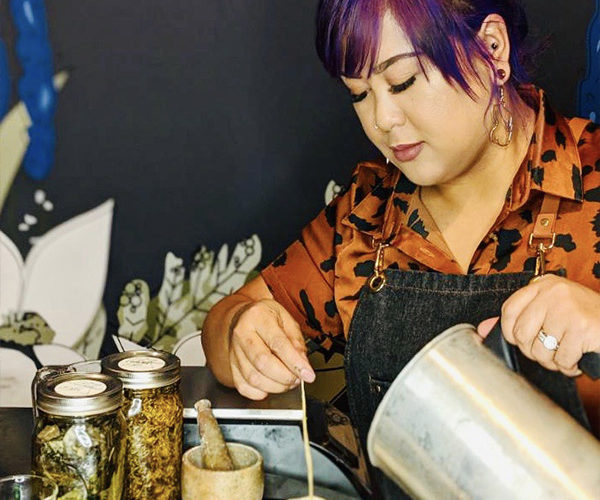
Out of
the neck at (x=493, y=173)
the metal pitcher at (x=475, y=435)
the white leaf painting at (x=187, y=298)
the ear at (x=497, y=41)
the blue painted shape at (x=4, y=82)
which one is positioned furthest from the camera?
the white leaf painting at (x=187, y=298)

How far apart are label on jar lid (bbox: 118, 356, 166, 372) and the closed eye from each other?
0.61 meters

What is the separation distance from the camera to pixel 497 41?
5.05 feet

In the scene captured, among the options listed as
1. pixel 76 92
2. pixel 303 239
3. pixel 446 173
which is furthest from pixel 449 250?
pixel 76 92

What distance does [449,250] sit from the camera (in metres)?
1.67

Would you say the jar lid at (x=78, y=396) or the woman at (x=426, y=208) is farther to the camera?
the woman at (x=426, y=208)

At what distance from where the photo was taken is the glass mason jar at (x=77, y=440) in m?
0.99

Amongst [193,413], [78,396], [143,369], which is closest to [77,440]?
[78,396]

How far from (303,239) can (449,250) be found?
340mm

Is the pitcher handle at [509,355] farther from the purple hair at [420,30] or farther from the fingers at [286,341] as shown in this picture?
the purple hair at [420,30]

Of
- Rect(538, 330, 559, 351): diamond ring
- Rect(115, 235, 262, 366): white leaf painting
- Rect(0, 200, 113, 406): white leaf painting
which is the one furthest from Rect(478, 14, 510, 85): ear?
Rect(0, 200, 113, 406): white leaf painting

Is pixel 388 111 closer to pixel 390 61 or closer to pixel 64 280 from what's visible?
pixel 390 61

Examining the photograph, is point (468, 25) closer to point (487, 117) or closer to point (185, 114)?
point (487, 117)

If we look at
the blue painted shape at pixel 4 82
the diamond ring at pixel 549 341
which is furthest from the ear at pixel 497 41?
the blue painted shape at pixel 4 82

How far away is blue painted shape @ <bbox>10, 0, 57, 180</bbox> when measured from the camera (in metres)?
2.11
